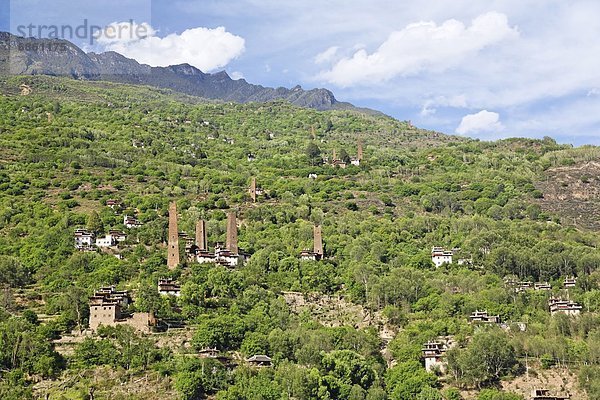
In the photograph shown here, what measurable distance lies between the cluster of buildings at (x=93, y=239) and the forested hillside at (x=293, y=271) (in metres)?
1.11

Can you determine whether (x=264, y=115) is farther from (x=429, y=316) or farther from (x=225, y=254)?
(x=429, y=316)

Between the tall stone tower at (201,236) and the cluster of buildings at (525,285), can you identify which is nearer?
the cluster of buildings at (525,285)

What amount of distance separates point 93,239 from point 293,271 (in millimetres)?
18486

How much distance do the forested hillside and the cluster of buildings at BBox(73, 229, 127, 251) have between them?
3.63 feet

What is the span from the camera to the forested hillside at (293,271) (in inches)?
1921

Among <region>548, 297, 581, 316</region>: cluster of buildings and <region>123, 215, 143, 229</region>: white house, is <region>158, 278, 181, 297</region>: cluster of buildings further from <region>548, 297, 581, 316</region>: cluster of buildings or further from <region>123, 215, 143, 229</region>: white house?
<region>548, 297, 581, 316</region>: cluster of buildings

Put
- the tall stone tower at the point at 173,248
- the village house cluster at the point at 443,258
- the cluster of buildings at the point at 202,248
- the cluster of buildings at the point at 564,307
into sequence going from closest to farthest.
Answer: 1. the cluster of buildings at the point at 564,307
2. the tall stone tower at the point at 173,248
3. the cluster of buildings at the point at 202,248
4. the village house cluster at the point at 443,258

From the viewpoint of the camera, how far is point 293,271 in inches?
2704

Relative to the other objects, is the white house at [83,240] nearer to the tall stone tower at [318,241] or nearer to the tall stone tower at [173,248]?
the tall stone tower at [173,248]

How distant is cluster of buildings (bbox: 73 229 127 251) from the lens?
7138cm

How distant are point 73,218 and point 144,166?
90.5 feet

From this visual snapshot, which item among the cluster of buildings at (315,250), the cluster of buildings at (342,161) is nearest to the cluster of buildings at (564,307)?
the cluster of buildings at (315,250)

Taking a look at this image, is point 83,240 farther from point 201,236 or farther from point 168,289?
point 168,289

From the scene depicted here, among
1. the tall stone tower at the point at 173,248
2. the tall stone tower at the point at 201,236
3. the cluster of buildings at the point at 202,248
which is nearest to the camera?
the tall stone tower at the point at 173,248
